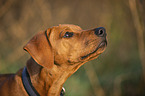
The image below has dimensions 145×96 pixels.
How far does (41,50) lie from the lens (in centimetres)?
263

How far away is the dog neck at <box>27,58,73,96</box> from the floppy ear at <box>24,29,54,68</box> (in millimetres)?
204

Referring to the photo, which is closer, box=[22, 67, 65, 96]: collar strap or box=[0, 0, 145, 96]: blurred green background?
box=[22, 67, 65, 96]: collar strap

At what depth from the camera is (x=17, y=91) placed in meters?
2.78

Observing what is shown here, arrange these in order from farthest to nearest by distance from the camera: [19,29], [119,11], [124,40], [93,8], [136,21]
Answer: [93,8] → [124,40] → [19,29] → [119,11] → [136,21]

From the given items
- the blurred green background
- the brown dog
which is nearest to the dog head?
the brown dog

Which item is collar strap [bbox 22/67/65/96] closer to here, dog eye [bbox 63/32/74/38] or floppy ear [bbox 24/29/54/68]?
floppy ear [bbox 24/29/54/68]

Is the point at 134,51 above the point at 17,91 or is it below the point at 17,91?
below

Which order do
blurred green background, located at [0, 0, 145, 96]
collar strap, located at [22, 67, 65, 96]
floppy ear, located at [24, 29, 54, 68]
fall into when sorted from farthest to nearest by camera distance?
blurred green background, located at [0, 0, 145, 96], collar strap, located at [22, 67, 65, 96], floppy ear, located at [24, 29, 54, 68]

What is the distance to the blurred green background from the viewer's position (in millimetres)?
4855

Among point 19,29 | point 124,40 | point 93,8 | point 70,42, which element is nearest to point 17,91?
point 70,42

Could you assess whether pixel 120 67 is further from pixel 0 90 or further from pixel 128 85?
pixel 0 90

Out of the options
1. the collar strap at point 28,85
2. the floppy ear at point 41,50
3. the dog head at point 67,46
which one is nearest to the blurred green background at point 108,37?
the dog head at point 67,46

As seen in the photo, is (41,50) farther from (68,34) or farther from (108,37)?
(108,37)

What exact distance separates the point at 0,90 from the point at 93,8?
5.72m
